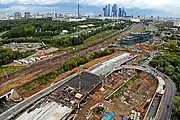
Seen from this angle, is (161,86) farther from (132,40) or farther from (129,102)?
(132,40)

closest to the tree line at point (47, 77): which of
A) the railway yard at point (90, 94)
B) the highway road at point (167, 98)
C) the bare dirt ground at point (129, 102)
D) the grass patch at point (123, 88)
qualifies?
the railway yard at point (90, 94)

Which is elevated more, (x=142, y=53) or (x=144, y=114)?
(x=142, y=53)

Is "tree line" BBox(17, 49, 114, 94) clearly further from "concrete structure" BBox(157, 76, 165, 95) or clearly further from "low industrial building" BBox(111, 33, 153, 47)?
"low industrial building" BBox(111, 33, 153, 47)

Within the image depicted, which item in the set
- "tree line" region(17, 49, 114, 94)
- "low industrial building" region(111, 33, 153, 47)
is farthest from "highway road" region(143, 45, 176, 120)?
"low industrial building" region(111, 33, 153, 47)

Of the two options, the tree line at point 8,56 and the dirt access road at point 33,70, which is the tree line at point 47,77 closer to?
the dirt access road at point 33,70

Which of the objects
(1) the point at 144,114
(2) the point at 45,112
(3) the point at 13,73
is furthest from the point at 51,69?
(1) the point at 144,114

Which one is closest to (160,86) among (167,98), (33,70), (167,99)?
(167,98)

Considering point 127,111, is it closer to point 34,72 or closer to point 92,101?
point 92,101
